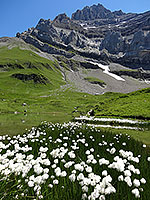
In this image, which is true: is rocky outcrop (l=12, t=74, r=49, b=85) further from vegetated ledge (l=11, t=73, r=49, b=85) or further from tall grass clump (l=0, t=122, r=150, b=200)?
tall grass clump (l=0, t=122, r=150, b=200)

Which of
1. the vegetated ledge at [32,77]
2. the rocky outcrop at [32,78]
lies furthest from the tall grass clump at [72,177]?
the vegetated ledge at [32,77]

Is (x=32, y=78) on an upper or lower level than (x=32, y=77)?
lower

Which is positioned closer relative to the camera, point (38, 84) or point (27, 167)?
point (27, 167)

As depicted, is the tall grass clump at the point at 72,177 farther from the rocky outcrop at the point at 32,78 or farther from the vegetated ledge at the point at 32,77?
the vegetated ledge at the point at 32,77

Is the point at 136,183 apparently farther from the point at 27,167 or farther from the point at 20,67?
the point at 20,67

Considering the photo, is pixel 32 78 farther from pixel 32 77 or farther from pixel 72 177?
pixel 72 177

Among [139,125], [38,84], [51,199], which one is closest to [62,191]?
[51,199]

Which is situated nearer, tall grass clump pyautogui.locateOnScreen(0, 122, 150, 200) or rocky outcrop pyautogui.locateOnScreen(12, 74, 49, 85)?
tall grass clump pyautogui.locateOnScreen(0, 122, 150, 200)

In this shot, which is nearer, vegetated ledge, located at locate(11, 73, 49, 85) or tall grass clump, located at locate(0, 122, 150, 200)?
tall grass clump, located at locate(0, 122, 150, 200)

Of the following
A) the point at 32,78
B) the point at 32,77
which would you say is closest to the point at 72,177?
the point at 32,78

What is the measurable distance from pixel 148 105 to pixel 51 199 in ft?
97.8

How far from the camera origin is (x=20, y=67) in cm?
17950

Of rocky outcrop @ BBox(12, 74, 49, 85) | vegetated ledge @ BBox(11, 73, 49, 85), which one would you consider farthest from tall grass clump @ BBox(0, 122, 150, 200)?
vegetated ledge @ BBox(11, 73, 49, 85)

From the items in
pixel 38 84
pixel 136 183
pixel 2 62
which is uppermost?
pixel 2 62
